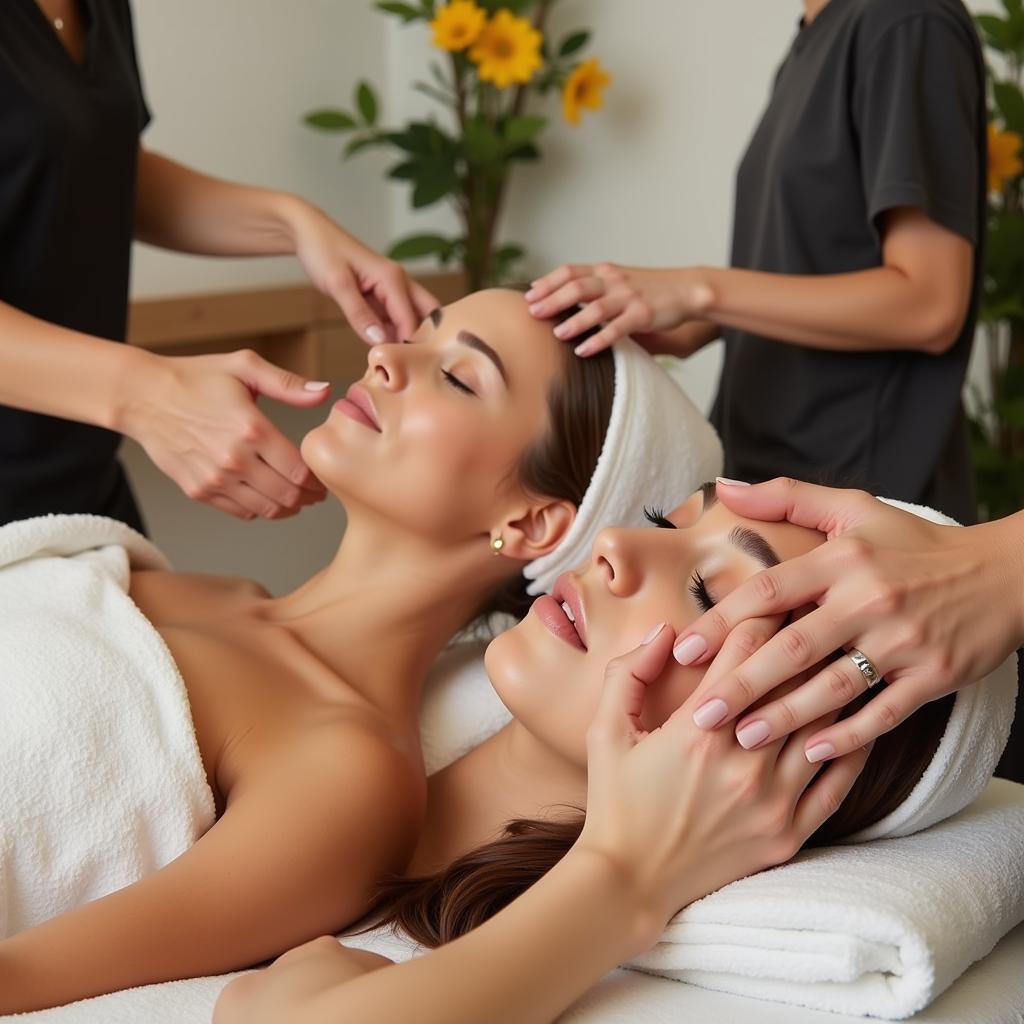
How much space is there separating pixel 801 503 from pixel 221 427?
578mm

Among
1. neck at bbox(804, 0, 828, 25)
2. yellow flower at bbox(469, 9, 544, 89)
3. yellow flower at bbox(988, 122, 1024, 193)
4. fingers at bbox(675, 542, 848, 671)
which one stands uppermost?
neck at bbox(804, 0, 828, 25)

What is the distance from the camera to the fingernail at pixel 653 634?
1.15m

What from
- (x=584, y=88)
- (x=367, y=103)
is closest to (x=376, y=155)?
(x=367, y=103)

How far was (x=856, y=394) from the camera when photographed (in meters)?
1.96

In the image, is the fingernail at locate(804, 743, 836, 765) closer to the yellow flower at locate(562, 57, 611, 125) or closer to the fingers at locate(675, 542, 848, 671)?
the fingers at locate(675, 542, 848, 671)

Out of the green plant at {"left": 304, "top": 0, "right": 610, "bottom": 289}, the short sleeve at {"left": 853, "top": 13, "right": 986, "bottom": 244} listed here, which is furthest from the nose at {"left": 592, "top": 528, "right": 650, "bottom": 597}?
the green plant at {"left": 304, "top": 0, "right": 610, "bottom": 289}

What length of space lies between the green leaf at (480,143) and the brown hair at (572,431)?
1539mm

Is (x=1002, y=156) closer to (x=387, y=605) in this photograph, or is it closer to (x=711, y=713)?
(x=387, y=605)

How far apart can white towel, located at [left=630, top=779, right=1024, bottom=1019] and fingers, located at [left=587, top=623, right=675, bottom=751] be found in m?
0.15

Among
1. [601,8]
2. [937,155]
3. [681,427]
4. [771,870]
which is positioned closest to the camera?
[771,870]

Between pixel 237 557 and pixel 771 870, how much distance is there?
2388 millimetres

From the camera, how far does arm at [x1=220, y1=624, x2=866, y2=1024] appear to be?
976 millimetres

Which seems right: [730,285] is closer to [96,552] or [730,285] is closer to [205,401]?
[205,401]

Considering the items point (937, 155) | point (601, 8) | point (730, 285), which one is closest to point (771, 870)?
point (730, 285)
